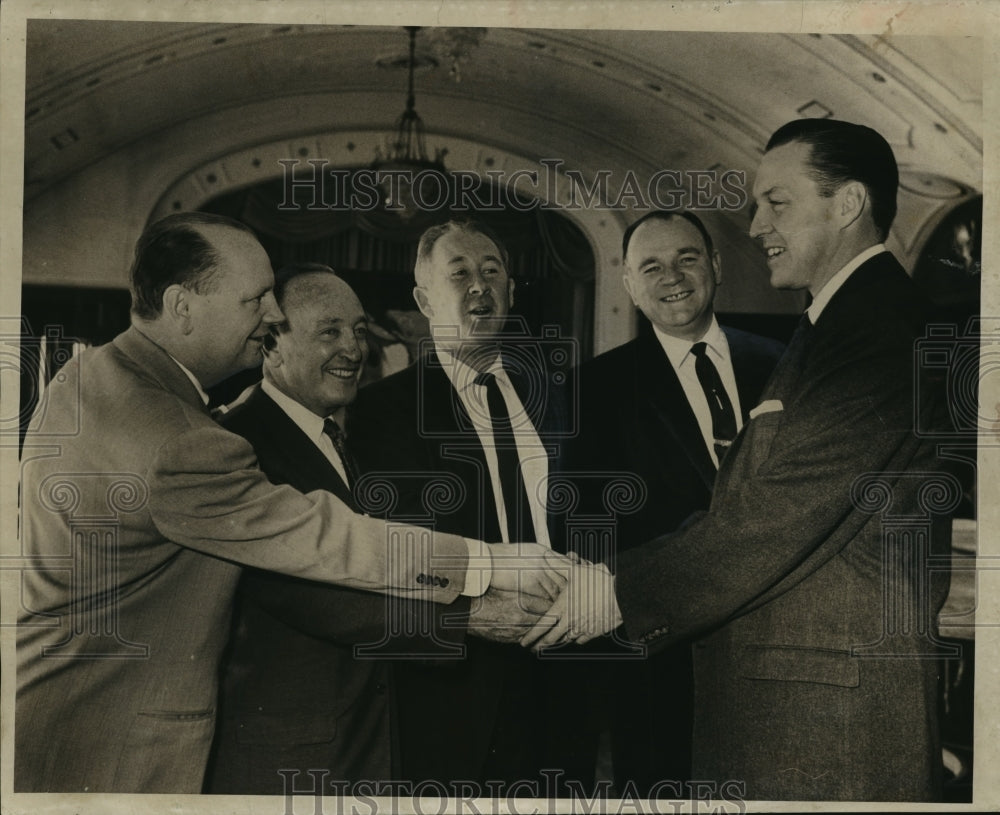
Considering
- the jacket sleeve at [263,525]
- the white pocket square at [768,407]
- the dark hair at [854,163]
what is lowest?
the jacket sleeve at [263,525]

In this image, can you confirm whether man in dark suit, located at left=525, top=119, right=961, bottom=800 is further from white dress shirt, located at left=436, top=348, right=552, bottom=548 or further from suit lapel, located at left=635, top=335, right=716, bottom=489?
white dress shirt, located at left=436, top=348, right=552, bottom=548

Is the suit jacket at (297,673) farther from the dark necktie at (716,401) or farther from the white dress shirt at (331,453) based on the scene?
the dark necktie at (716,401)


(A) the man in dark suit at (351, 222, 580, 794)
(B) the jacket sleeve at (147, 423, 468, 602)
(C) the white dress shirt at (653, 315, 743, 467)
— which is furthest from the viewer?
(C) the white dress shirt at (653, 315, 743, 467)

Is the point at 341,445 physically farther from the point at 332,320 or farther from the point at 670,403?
the point at 670,403

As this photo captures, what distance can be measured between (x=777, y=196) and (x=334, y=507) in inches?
90.4

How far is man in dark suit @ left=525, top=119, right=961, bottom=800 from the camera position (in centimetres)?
512

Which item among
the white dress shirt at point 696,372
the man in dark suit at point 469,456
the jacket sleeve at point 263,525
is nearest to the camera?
the jacket sleeve at point 263,525

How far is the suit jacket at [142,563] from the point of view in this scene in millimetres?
5059

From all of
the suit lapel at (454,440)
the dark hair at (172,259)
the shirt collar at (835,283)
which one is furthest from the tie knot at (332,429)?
the shirt collar at (835,283)

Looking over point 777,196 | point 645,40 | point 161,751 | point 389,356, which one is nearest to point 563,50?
point 645,40

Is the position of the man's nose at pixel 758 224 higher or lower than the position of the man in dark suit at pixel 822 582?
higher

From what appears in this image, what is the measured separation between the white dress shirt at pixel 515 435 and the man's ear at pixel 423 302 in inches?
6.5
